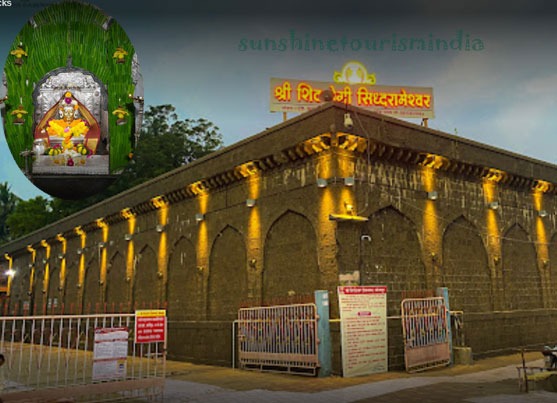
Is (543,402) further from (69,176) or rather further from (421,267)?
(69,176)

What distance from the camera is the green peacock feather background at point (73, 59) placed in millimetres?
9320

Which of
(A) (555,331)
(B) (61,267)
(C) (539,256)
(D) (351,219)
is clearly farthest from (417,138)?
(B) (61,267)

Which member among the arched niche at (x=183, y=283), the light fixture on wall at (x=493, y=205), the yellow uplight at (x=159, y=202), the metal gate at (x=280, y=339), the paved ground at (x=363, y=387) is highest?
the yellow uplight at (x=159, y=202)

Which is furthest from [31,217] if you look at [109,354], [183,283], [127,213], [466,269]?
[109,354]

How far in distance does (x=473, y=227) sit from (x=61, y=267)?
26300 millimetres

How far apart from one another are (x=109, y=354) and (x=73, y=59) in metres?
5.70

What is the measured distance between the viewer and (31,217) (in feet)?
171

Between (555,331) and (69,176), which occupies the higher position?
(69,176)

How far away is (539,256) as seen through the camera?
2058 cm

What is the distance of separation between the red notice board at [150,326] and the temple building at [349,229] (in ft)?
16.3

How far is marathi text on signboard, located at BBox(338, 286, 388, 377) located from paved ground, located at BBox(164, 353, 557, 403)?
39 cm

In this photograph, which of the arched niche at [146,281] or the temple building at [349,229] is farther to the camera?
the arched niche at [146,281]

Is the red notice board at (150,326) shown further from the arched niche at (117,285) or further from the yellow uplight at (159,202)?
the arched niche at (117,285)

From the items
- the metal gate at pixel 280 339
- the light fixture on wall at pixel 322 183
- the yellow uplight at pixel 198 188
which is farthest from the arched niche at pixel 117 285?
the light fixture on wall at pixel 322 183
